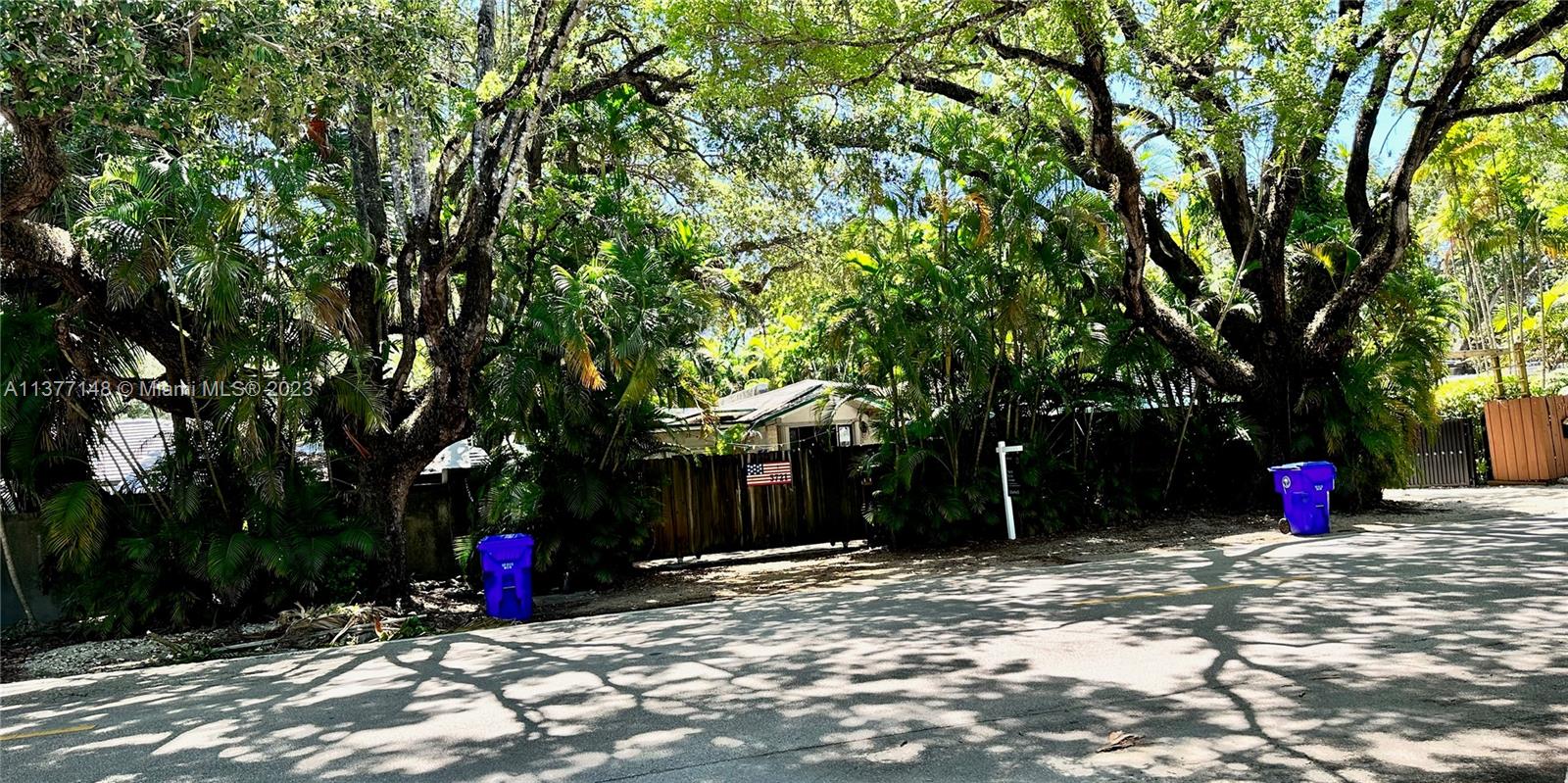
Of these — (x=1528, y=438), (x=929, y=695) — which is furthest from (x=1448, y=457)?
(x=929, y=695)

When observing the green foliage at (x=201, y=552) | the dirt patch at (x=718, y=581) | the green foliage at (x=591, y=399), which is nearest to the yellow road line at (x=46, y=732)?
the dirt patch at (x=718, y=581)

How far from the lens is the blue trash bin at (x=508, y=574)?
1180cm

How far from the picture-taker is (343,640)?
10938mm

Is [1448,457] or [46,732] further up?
[1448,457]

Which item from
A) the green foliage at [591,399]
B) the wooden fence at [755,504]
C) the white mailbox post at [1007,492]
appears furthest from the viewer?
the wooden fence at [755,504]

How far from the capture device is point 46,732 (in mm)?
7207

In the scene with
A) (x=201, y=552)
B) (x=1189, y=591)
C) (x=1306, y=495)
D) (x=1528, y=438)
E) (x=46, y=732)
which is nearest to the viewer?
(x=46, y=732)

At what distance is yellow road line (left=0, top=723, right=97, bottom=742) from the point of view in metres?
7.10

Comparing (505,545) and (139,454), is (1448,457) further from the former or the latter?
(139,454)

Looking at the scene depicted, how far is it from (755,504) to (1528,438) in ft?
50.0

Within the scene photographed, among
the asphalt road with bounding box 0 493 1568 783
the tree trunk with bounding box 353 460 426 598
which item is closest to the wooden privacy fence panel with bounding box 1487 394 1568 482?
the asphalt road with bounding box 0 493 1568 783

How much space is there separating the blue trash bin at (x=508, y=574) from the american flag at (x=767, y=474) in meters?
5.00

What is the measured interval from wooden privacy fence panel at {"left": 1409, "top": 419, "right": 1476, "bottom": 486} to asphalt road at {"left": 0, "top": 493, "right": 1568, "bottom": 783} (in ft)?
41.6

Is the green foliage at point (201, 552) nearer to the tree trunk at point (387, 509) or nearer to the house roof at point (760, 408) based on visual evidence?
the tree trunk at point (387, 509)
